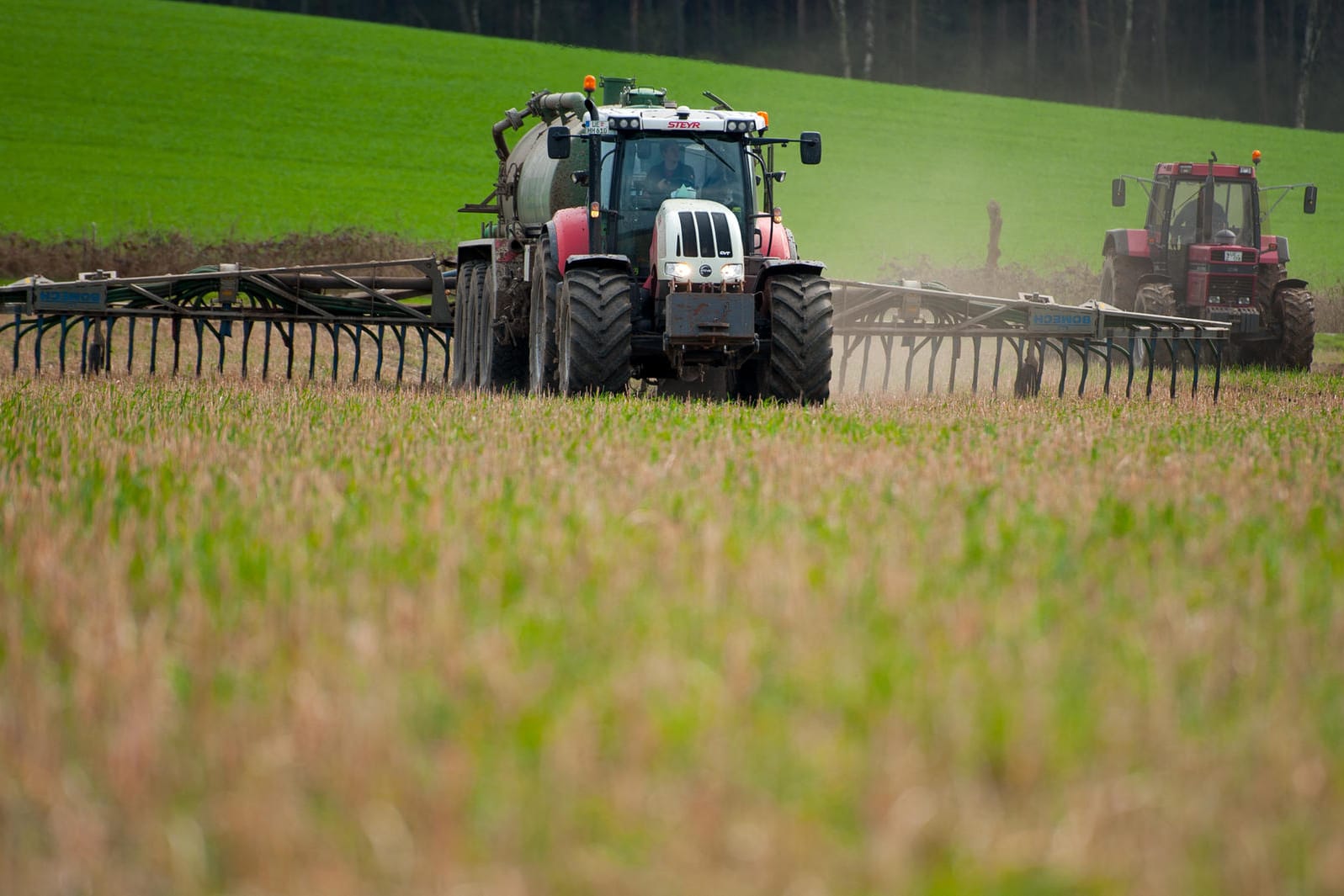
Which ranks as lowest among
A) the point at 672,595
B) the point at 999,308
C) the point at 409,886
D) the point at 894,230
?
the point at 409,886

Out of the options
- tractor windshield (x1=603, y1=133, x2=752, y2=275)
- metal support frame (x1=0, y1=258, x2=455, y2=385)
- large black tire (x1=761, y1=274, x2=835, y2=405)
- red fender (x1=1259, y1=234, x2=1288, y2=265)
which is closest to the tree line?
red fender (x1=1259, y1=234, x2=1288, y2=265)

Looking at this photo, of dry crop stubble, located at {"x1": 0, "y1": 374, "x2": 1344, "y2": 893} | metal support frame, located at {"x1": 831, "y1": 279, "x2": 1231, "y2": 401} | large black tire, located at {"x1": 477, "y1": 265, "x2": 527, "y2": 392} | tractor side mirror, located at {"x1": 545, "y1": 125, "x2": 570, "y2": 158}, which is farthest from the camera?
metal support frame, located at {"x1": 831, "y1": 279, "x2": 1231, "y2": 401}

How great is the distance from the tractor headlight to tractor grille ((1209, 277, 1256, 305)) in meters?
10.2

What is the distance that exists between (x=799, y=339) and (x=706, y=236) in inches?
36.2

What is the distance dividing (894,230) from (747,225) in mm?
25186

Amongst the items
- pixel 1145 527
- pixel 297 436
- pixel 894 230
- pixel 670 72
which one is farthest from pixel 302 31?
pixel 1145 527

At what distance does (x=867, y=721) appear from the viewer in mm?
2855

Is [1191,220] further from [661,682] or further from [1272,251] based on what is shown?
[661,682]

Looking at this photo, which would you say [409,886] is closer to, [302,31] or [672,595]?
[672,595]

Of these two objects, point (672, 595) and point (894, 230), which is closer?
point (672, 595)

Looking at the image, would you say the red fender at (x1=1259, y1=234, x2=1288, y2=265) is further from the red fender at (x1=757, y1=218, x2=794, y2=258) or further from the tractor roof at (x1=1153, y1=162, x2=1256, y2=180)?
the red fender at (x1=757, y1=218, x2=794, y2=258)

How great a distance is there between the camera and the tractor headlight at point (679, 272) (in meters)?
10.2

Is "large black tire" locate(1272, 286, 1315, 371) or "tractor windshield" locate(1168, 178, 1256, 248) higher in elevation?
"tractor windshield" locate(1168, 178, 1256, 248)

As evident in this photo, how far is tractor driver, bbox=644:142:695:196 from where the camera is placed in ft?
37.2
